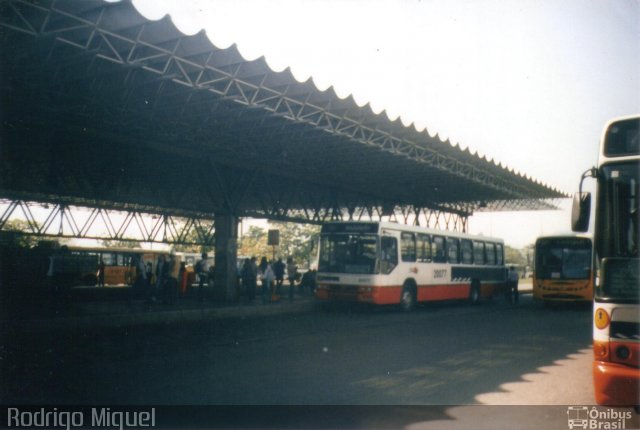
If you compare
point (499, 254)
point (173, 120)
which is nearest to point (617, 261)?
point (173, 120)

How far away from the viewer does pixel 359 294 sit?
18391 mm

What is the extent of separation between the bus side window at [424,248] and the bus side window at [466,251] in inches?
117

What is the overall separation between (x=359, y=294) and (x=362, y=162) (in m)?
8.08

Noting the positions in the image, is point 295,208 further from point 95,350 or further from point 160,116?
point 95,350

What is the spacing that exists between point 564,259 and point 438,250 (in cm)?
467

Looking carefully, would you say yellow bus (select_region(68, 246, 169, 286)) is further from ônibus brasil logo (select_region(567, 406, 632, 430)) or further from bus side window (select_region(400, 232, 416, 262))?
ônibus brasil logo (select_region(567, 406, 632, 430))

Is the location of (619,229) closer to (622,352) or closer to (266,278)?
(622,352)

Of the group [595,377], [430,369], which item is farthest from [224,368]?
[595,377]

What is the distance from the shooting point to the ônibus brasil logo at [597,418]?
581 cm

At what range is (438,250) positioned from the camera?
2188cm

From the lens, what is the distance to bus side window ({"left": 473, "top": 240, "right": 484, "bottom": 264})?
24781 millimetres

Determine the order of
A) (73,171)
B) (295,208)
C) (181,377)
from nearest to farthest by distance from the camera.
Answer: (181,377) → (73,171) → (295,208)

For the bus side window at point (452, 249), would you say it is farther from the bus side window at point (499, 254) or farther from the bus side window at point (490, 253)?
the bus side window at point (499, 254)

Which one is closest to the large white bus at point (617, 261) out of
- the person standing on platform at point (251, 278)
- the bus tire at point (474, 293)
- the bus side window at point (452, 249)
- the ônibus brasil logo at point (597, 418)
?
the ônibus brasil logo at point (597, 418)
